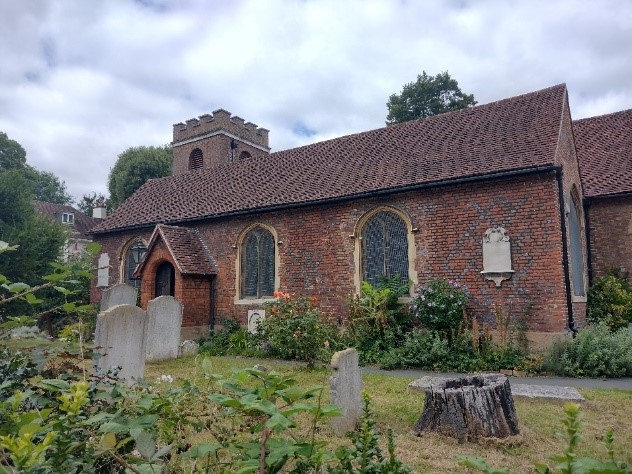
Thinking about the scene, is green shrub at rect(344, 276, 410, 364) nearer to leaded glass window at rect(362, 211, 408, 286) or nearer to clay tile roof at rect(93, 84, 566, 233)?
leaded glass window at rect(362, 211, 408, 286)

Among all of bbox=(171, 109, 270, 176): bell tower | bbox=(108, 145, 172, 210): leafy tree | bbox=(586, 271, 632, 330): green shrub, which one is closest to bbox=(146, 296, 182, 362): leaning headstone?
bbox=(586, 271, 632, 330): green shrub

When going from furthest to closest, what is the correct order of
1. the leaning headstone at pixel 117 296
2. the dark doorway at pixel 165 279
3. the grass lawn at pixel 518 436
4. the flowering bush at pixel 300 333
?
the dark doorway at pixel 165 279
the leaning headstone at pixel 117 296
the flowering bush at pixel 300 333
the grass lawn at pixel 518 436

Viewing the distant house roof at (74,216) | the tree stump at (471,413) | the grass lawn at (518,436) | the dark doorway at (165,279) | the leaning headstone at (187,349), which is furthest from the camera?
the distant house roof at (74,216)

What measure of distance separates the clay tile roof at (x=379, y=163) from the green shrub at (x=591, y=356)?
414 centimetres

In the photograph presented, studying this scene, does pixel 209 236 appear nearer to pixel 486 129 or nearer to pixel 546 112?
pixel 486 129

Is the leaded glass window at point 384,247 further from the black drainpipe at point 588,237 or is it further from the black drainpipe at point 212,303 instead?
the black drainpipe at point 588,237

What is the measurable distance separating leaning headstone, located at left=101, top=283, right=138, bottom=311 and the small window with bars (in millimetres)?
17481

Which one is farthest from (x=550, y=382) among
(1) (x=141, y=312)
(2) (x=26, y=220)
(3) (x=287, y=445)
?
(2) (x=26, y=220)

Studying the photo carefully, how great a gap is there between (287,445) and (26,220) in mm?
25706

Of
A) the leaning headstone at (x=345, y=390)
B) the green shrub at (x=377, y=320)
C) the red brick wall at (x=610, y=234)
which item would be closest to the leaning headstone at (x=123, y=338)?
the leaning headstone at (x=345, y=390)

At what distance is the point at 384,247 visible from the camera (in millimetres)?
13453

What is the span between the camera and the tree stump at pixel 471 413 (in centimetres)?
545

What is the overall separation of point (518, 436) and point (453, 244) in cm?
724

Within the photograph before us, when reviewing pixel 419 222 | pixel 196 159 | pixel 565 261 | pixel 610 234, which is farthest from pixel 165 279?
pixel 196 159
